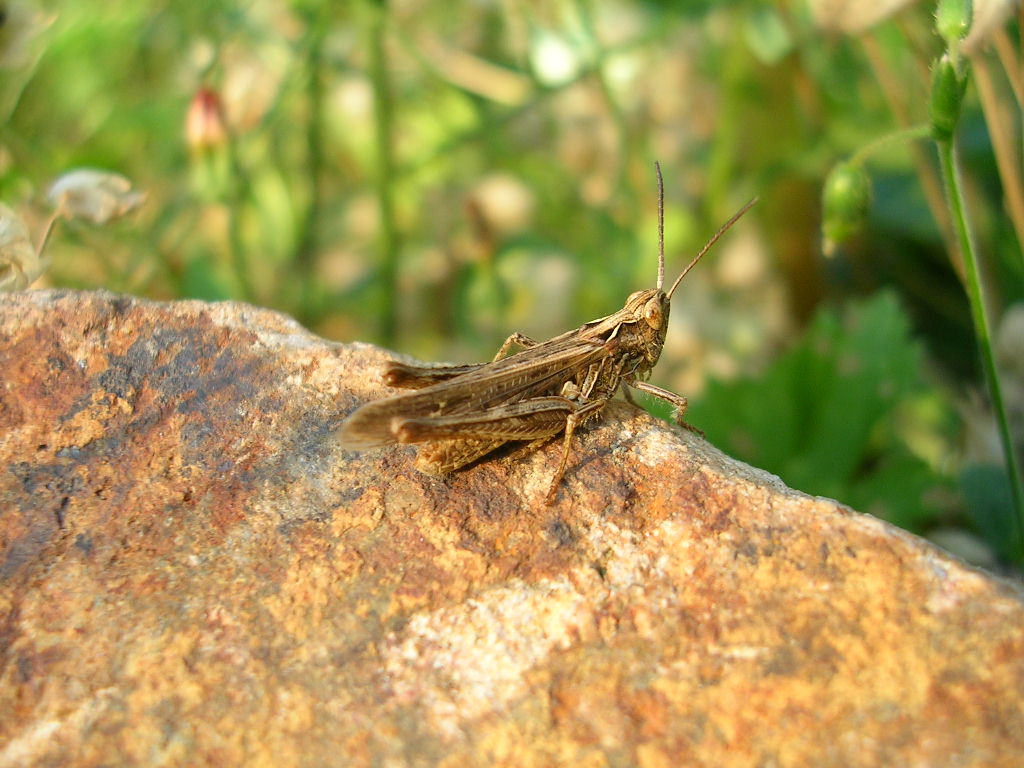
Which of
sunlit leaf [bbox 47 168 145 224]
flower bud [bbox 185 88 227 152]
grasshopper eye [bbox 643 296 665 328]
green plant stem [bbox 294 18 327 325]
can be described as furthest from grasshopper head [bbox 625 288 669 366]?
green plant stem [bbox 294 18 327 325]

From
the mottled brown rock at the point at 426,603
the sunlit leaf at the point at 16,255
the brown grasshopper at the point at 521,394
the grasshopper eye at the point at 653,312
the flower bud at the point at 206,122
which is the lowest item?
the mottled brown rock at the point at 426,603

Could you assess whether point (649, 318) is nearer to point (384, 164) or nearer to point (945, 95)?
point (945, 95)

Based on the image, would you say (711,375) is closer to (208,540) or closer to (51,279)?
(208,540)

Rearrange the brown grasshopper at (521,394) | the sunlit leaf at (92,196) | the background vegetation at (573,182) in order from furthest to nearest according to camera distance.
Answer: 1. the background vegetation at (573,182)
2. the sunlit leaf at (92,196)
3. the brown grasshopper at (521,394)

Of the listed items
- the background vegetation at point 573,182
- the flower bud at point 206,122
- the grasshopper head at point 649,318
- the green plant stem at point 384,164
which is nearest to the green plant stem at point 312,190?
the background vegetation at point 573,182

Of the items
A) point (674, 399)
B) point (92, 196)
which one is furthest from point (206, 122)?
point (674, 399)

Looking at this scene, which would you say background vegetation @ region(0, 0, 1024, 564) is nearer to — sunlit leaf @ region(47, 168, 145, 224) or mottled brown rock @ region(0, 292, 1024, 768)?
sunlit leaf @ region(47, 168, 145, 224)

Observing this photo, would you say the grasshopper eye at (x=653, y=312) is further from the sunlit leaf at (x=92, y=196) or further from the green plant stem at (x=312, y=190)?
the green plant stem at (x=312, y=190)
